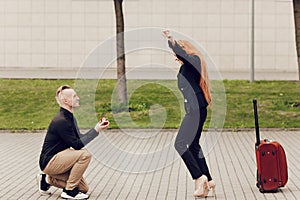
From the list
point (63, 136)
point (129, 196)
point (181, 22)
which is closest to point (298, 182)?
point (129, 196)

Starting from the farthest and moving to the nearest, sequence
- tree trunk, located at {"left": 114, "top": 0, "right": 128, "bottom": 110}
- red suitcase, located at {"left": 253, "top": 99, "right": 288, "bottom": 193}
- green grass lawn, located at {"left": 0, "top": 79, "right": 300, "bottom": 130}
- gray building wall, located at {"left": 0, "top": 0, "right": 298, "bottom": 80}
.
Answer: gray building wall, located at {"left": 0, "top": 0, "right": 298, "bottom": 80} → tree trunk, located at {"left": 114, "top": 0, "right": 128, "bottom": 110} → green grass lawn, located at {"left": 0, "top": 79, "right": 300, "bottom": 130} → red suitcase, located at {"left": 253, "top": 99, "right": 288, "bottom": 193}

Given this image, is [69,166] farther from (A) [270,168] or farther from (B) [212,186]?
(A) [270,168]

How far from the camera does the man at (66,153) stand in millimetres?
10836

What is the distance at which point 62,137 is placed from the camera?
1088 centimetres

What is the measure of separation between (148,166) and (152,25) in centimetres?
2114

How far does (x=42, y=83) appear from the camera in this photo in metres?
27.2

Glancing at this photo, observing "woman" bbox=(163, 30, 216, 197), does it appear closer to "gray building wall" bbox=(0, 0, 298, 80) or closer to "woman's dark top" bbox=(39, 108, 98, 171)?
"woman's dark top" bbox=(39, 108, 98, 171)

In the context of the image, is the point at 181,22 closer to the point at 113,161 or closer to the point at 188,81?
the point at 113,161

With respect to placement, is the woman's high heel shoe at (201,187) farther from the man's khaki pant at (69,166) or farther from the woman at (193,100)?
the man's khaki pant at (69,166)

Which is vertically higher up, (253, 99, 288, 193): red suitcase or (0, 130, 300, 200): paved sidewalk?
(253, 99, 288, 193): red suitcase

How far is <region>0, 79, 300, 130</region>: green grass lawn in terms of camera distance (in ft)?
66.5

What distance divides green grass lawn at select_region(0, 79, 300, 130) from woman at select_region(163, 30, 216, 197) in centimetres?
848

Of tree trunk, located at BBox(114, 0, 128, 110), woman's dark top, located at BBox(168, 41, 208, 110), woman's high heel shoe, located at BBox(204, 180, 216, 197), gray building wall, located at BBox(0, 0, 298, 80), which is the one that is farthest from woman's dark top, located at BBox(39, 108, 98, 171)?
gray building wall, located at BBox(0, 0, 298, 80)

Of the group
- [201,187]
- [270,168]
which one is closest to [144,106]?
[270,168]
